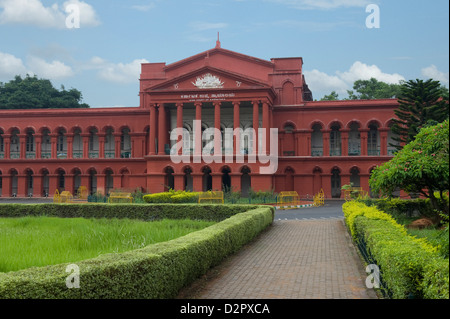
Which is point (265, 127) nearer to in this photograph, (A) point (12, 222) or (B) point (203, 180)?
(B) point (203, 180)

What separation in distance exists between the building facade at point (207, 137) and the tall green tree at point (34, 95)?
14146 mm

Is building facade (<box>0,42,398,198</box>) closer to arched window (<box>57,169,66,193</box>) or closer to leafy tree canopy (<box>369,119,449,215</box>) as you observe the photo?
arched window (<box>57,169,66,193</box>)

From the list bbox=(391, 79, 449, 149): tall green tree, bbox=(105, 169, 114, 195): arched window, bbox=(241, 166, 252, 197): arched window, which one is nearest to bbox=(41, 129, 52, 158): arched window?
bbox=(105, 169, 114, 195): arched window

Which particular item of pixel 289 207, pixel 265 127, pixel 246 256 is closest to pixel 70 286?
pixel 246 256

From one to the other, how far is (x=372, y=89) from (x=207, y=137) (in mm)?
30858

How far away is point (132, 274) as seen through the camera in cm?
605

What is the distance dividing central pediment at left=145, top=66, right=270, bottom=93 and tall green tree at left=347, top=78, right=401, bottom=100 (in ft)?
87.2

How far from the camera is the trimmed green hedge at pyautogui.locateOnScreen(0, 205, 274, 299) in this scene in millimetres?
4952

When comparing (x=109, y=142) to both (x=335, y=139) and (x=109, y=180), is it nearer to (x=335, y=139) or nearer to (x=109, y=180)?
(x=109, y=180)

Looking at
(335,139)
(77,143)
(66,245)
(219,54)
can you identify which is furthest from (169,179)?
(66,245)

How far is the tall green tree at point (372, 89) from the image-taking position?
52.6m

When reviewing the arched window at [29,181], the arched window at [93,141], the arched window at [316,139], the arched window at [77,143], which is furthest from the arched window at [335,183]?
the arched window at [29,181]

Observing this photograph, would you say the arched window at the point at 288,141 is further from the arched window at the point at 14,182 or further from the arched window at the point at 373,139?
the arched window at the point at 14,182

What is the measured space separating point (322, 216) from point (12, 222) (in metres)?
13.6
